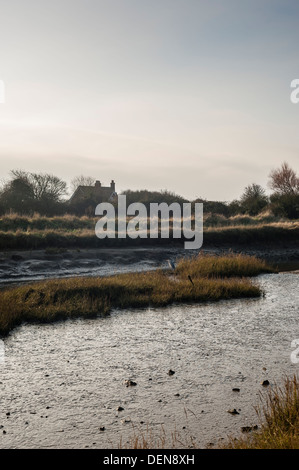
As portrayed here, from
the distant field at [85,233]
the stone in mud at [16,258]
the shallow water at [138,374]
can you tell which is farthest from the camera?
the distant field at [85,233]

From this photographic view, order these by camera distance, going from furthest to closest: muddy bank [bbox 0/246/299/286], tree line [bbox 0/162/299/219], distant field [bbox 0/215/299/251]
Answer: tree line [bbox 0/162/299/219] < distant field [bbox 0/215/299/251] < muddy bank [bbox 0/246/299/286]

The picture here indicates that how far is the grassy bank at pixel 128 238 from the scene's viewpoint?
86.0 feet

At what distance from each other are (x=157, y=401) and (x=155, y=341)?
3.40m

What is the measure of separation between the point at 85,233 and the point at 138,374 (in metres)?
21.7

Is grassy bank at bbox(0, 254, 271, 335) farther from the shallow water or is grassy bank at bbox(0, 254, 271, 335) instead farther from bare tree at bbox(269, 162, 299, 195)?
bare tree at bbox(269, 162, 299, 195)

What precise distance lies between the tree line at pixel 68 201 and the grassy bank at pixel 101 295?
22908 mm

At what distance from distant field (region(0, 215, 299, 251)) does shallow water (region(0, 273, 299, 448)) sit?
48.3 ft

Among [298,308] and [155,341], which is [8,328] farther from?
[298,308]

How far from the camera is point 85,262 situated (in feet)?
78.2

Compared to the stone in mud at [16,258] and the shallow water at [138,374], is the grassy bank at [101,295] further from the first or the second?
the stone in mud at [16,258]

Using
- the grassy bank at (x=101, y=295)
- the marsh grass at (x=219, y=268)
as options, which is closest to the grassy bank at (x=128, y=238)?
the marsh grass at (x=219, y=268)

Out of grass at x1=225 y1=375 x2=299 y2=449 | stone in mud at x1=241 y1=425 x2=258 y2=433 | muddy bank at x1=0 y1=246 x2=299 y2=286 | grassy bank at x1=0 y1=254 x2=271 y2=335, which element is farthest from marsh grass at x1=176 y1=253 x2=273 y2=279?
grass at x1=225 y1=375 x2=299 y2=449

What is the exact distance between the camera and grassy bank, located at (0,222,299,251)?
26203mm
